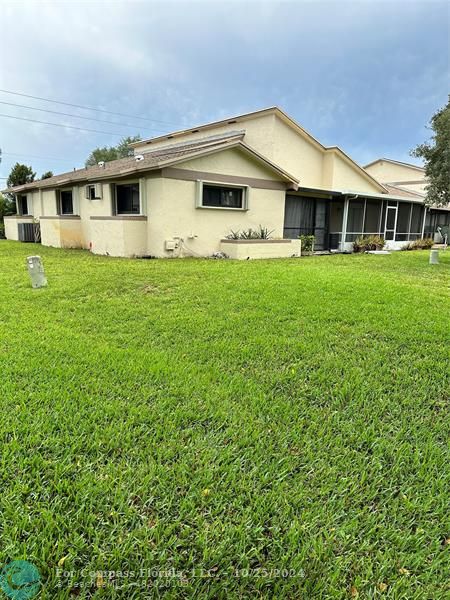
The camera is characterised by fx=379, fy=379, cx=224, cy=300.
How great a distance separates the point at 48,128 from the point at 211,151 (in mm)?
38914

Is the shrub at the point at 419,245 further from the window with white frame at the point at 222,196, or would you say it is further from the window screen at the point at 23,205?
the window screen at the point at 23,205

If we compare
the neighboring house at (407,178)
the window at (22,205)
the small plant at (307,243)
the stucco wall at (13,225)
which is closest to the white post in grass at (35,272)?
the small plant at (307,243)

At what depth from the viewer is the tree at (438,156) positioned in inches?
522

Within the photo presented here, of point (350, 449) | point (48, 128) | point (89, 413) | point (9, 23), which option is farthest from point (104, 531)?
point (48, 128)

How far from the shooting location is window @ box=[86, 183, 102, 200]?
47.5 feet

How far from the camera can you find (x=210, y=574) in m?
1.86

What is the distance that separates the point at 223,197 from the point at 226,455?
12.7 m

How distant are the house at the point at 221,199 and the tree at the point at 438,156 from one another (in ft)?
13.7

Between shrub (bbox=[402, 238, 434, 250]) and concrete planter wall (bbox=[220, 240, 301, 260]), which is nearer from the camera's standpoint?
concrete planter wall (bbox=[220, 240, 301, 260])

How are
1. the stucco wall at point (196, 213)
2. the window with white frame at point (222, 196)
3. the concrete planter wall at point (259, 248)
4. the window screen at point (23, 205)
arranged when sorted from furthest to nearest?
the window screen at point (23, 205) → the concrete planter wall at point (259, 248) → the window with white frame at point (222, 196) → the stucco wall at point (196, 213)

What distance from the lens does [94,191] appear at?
48.6 feet

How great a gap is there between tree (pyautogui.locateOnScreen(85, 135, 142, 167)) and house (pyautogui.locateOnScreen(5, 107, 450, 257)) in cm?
2859

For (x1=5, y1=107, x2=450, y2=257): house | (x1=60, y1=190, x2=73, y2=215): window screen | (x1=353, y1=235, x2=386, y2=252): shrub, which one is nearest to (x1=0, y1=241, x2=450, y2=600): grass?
(x1=5, y1=107, x2=450, y2=257): house

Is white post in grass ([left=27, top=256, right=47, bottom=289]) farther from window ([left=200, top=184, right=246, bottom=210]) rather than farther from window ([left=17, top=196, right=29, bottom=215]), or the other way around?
window ([left=17, top=196, right=29, bottom=215])
